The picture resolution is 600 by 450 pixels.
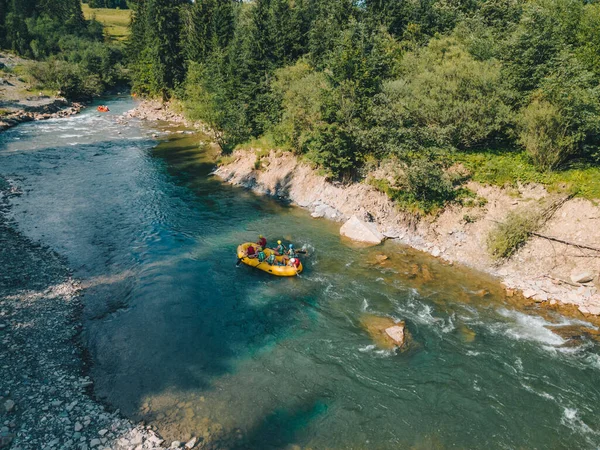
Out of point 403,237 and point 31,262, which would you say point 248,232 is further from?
point 31,262

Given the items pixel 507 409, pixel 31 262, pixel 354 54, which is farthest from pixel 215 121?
pixel 507 409

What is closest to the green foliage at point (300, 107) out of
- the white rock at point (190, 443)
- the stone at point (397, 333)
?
A: the stone at point (397, 333)

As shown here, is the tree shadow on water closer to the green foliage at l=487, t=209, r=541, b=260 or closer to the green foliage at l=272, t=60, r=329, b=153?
the green foliage at l=487, t=209, r=541, b=260

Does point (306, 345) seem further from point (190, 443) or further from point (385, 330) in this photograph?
point (190, 443)

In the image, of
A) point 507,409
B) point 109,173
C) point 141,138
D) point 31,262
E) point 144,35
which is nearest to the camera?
point 507,409

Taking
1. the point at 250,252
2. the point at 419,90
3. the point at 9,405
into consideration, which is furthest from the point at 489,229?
the point at 9,405
